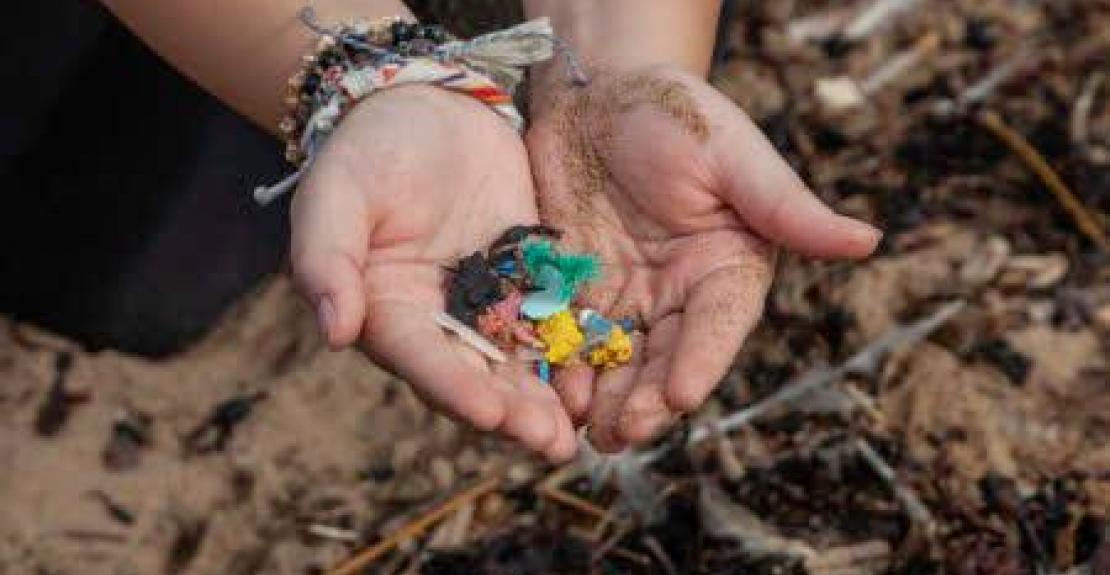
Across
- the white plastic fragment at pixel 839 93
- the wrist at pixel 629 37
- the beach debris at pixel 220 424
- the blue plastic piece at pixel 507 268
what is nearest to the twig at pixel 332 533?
the beach debris at pixel 220 424

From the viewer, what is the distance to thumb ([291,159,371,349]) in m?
1.65

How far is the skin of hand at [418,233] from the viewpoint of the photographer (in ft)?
5.61

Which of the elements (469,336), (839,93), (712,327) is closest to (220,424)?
(469,336)

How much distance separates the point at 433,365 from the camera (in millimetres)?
1740

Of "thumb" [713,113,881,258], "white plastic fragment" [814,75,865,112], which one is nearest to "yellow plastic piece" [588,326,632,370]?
"thumb" [713,113,881,258]

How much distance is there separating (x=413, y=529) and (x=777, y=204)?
904 mm

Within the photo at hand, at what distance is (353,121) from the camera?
1977mm

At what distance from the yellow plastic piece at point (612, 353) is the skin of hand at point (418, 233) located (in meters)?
0.09

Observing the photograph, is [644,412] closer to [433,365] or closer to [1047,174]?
[433,365]

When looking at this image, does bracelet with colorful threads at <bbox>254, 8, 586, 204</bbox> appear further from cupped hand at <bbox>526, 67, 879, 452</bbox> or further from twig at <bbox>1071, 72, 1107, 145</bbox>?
twig at <bbox>1071, 72, 1107, 145</bbox>

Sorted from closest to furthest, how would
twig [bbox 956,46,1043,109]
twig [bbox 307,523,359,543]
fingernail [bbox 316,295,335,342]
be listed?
fingernail [bbox 316,295,335,342], twig [bbox 307,523,359,543], twig [bbox 956,46,1043,109]

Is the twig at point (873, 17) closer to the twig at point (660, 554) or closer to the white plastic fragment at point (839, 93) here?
the white plastic fragment at point (839, 93)

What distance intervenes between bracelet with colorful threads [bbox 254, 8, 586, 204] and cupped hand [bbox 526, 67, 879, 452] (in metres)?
0.09

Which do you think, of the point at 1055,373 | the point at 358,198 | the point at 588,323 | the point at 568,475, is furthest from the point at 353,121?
the point at 1055,373
